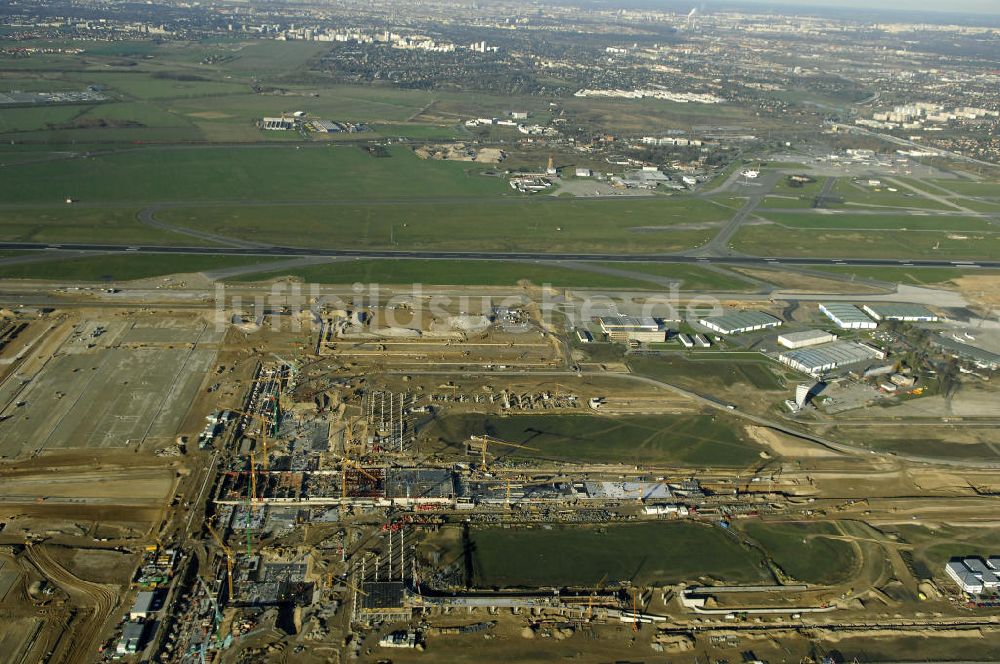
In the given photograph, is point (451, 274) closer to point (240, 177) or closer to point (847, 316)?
point (847, 316)

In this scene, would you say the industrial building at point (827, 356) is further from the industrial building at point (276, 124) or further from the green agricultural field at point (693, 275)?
the industrial building at point (276, 124)

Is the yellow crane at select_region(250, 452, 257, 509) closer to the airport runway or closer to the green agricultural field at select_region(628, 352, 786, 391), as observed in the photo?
the green agricultural field at select_region(628, 352, 786, 391)

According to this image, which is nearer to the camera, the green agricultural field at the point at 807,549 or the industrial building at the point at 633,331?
the green agricultural field at the point at 807,549

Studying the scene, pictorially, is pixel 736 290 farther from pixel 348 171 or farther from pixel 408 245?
pixel 348 171

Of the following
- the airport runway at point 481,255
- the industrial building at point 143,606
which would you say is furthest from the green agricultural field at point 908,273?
the industrial building at point 143,606

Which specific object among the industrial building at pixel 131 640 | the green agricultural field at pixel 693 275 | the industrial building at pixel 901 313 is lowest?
the industrial building at pixel 131 640

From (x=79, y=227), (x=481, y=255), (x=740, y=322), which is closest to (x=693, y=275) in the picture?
(x=740, y=322)
